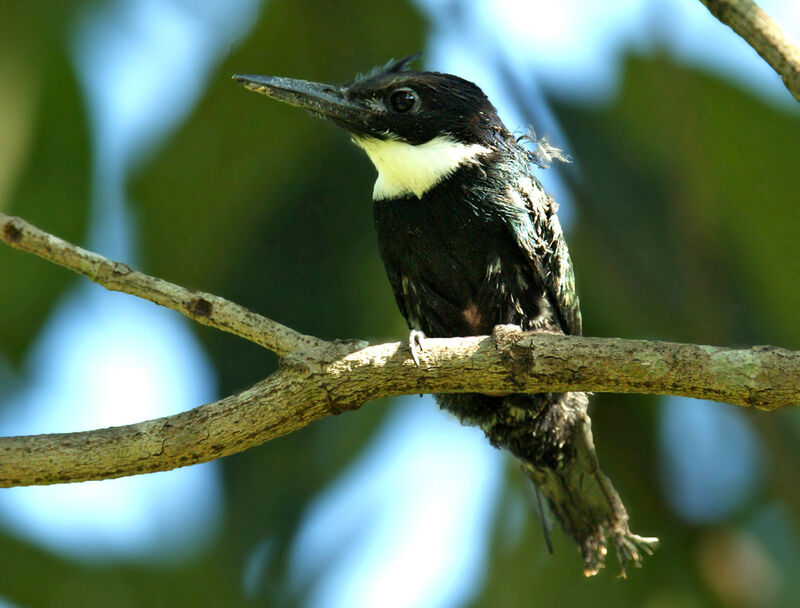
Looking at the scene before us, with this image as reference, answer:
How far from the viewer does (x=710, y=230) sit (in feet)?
27.2

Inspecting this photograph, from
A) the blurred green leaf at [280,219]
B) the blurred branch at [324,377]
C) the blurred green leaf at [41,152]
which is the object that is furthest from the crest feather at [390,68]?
the blurred green leaf at [41,152]

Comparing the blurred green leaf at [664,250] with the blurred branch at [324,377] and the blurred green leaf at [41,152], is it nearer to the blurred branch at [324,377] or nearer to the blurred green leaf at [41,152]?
the blurred branch at [324,377]

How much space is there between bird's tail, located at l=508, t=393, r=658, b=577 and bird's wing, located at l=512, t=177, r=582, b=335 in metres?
0.50

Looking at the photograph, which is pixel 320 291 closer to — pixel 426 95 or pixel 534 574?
pixel 534 574

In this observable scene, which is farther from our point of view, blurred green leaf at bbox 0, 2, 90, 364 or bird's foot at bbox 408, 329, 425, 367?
blurred green leaf at bbox 0, 2, 90, 364

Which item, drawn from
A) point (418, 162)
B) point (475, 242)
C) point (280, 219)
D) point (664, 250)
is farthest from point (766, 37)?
point (280, 219)

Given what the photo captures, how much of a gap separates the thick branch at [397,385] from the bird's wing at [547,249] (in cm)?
110

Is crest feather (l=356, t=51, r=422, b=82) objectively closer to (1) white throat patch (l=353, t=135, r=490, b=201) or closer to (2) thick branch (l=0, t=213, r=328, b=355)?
(1) white throat patch (l=353, t=135, r=490, b=201)

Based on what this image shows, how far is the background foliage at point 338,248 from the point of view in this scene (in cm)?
898

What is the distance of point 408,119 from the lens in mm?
5477

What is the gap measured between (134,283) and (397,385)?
3.87ft

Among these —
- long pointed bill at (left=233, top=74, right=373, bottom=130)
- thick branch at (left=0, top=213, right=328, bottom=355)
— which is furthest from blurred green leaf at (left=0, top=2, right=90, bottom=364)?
thick branch at (left=0, top=213, right=328, bottom=355)

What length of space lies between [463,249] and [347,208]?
471 cm

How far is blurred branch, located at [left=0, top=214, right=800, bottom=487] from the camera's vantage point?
401 cm
